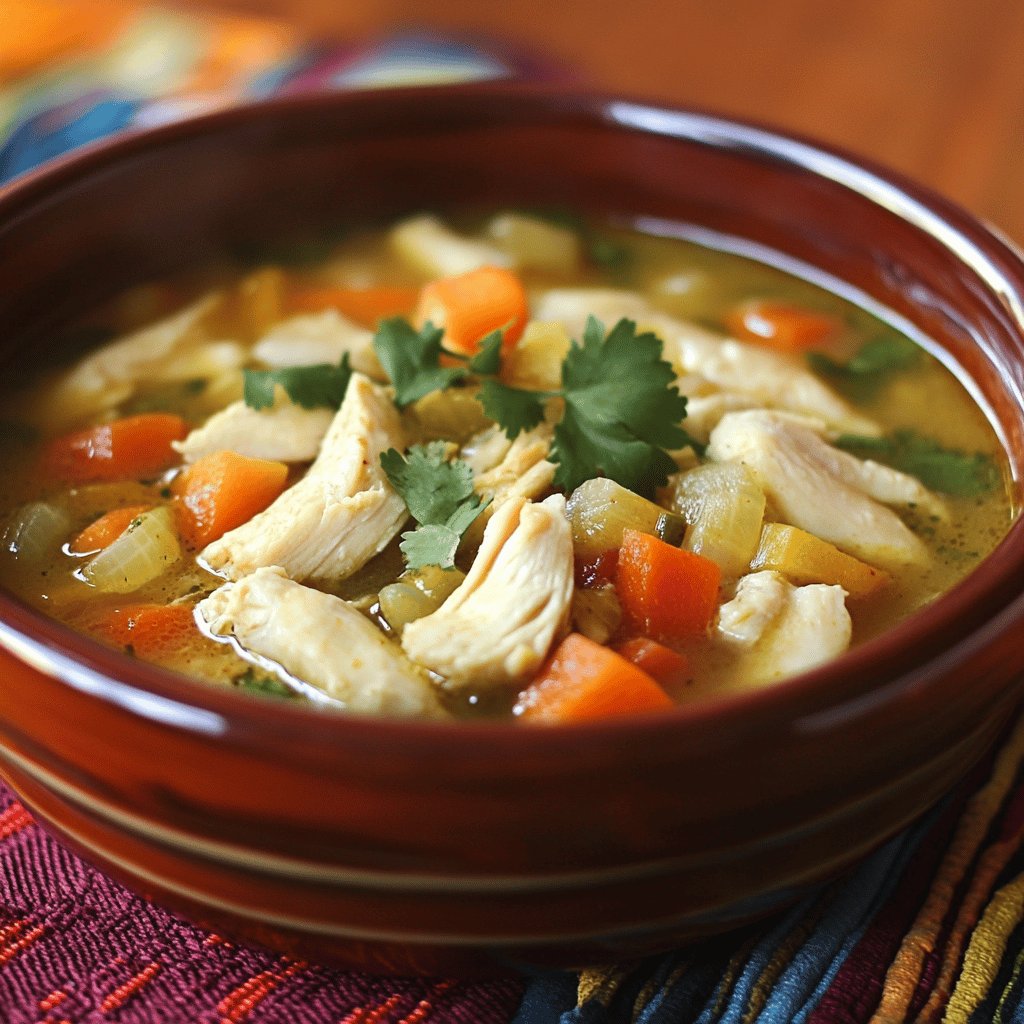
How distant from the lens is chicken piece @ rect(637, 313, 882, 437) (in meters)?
2.60

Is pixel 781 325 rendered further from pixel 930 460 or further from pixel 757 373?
pixel 930 460

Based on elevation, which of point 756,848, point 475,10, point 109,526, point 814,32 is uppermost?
point 814,32

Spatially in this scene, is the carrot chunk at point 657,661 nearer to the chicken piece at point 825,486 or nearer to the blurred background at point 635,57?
the chicken piece at point 825,486

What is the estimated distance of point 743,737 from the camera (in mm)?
1491

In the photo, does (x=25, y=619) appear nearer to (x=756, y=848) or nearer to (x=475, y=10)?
(x=756, y=848)

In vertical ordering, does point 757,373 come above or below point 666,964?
above

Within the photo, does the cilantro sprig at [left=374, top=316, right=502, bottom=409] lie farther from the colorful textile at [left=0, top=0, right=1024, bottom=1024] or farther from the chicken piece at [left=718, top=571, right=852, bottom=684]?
the colorful textile at [left=0, top=0, right=1024, bottom=1024]

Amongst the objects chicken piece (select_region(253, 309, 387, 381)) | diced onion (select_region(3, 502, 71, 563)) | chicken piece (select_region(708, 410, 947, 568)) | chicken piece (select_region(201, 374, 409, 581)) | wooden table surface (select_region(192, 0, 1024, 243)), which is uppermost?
wooden table surface (select_region(192, 0, 1024, 243))

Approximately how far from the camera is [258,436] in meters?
2.37

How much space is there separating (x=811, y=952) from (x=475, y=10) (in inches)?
159

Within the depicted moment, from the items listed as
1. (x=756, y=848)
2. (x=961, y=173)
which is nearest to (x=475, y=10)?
(x=961, y=173)

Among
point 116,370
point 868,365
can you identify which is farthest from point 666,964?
point 116,370

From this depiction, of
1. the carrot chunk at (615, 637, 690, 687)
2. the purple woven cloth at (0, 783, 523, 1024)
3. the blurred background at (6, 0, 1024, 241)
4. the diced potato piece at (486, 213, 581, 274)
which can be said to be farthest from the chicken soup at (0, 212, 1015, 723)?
the blurred background at (6, 0, 1024, 241)

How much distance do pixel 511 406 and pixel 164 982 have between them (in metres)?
1.03
